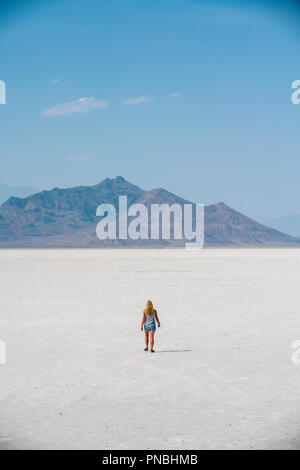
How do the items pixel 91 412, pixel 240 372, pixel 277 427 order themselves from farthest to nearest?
pixel 240 372
pixel 91 412
pixel 277 427

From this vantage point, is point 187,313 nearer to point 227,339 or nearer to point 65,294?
point 227,339

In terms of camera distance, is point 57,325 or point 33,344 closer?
point 33,344

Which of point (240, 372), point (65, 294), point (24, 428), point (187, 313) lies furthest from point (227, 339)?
point (65, 294)

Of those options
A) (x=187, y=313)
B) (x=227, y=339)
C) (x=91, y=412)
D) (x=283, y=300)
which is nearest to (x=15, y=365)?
(x=91, y=412)

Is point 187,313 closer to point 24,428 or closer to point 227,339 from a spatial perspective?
point 227,339

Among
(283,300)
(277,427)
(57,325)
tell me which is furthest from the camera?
(283,300)

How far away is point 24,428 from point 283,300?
11.3 meters

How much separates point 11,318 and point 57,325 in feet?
4.69

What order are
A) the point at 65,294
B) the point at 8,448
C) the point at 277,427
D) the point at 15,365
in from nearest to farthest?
the point at 8,448, the point at 277,427, the point at 15,365, the point at 65,294

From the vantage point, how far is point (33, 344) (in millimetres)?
9203

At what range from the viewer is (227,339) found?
9562 millimetres
